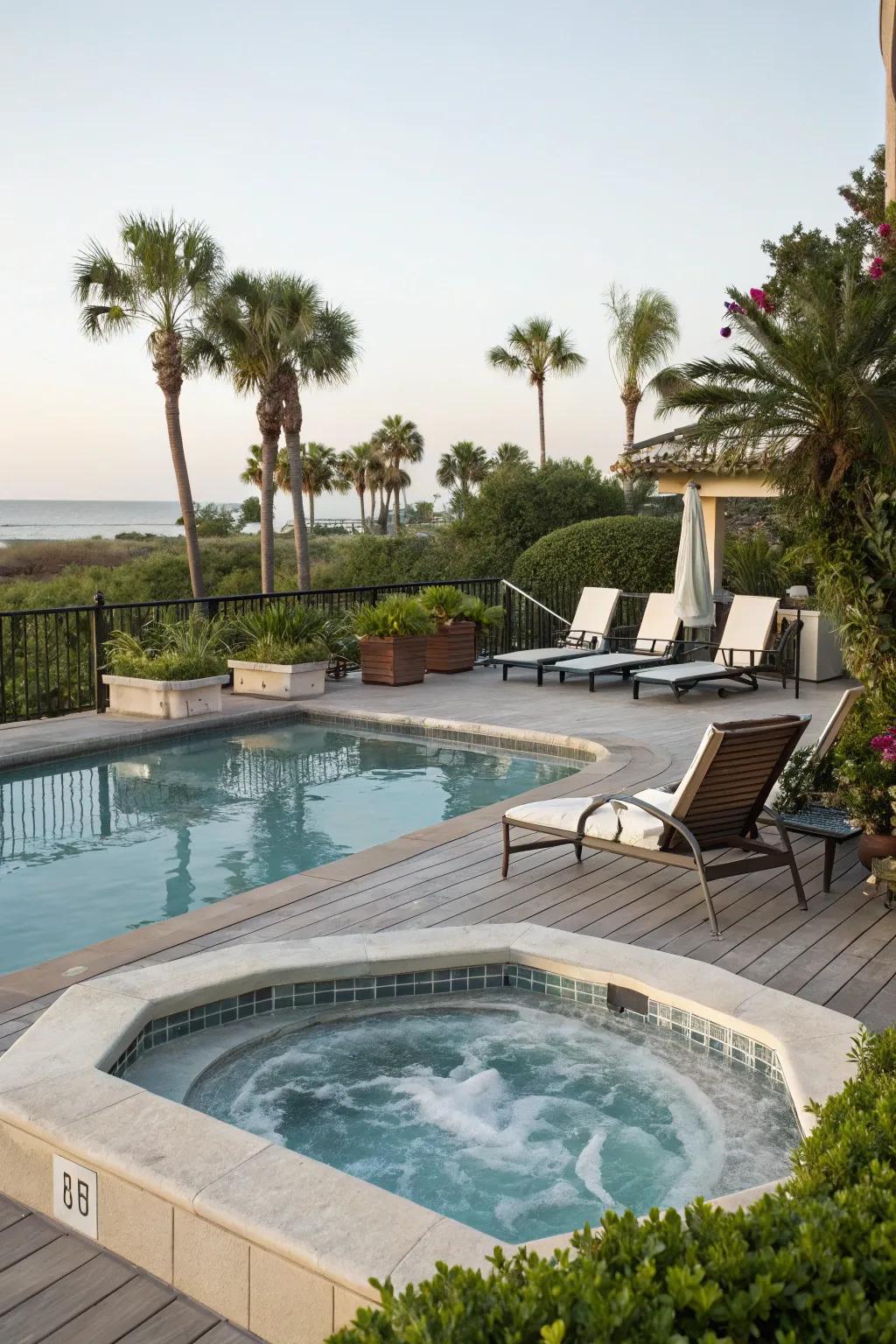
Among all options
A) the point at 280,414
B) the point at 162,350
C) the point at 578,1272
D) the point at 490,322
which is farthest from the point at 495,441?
the point at 578,1272

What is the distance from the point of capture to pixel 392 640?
1178 cm

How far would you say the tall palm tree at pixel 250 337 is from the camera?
77.4 ft

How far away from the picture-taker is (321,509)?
5966 centimetres

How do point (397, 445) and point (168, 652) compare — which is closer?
point (168, 652)

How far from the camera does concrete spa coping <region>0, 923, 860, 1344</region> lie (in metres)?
2.37

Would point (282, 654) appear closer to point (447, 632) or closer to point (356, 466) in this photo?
point (447, 632)

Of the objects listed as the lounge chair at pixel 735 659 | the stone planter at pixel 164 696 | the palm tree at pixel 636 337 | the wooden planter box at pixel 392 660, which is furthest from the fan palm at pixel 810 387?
the palm tree at pixel 636 337

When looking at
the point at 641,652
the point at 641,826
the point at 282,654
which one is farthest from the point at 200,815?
the point at 641,652

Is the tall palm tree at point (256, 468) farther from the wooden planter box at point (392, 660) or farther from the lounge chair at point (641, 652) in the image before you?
the wooden planter box at point (392, 660)

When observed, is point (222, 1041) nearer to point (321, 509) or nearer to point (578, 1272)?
point (578, 1272)

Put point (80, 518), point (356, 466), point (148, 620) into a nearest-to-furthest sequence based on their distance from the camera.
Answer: point (148, 620) < point (356, 466) < point (80, 518)

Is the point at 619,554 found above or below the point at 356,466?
below

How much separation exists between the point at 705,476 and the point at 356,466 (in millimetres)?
41561

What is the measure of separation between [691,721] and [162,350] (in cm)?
1644
